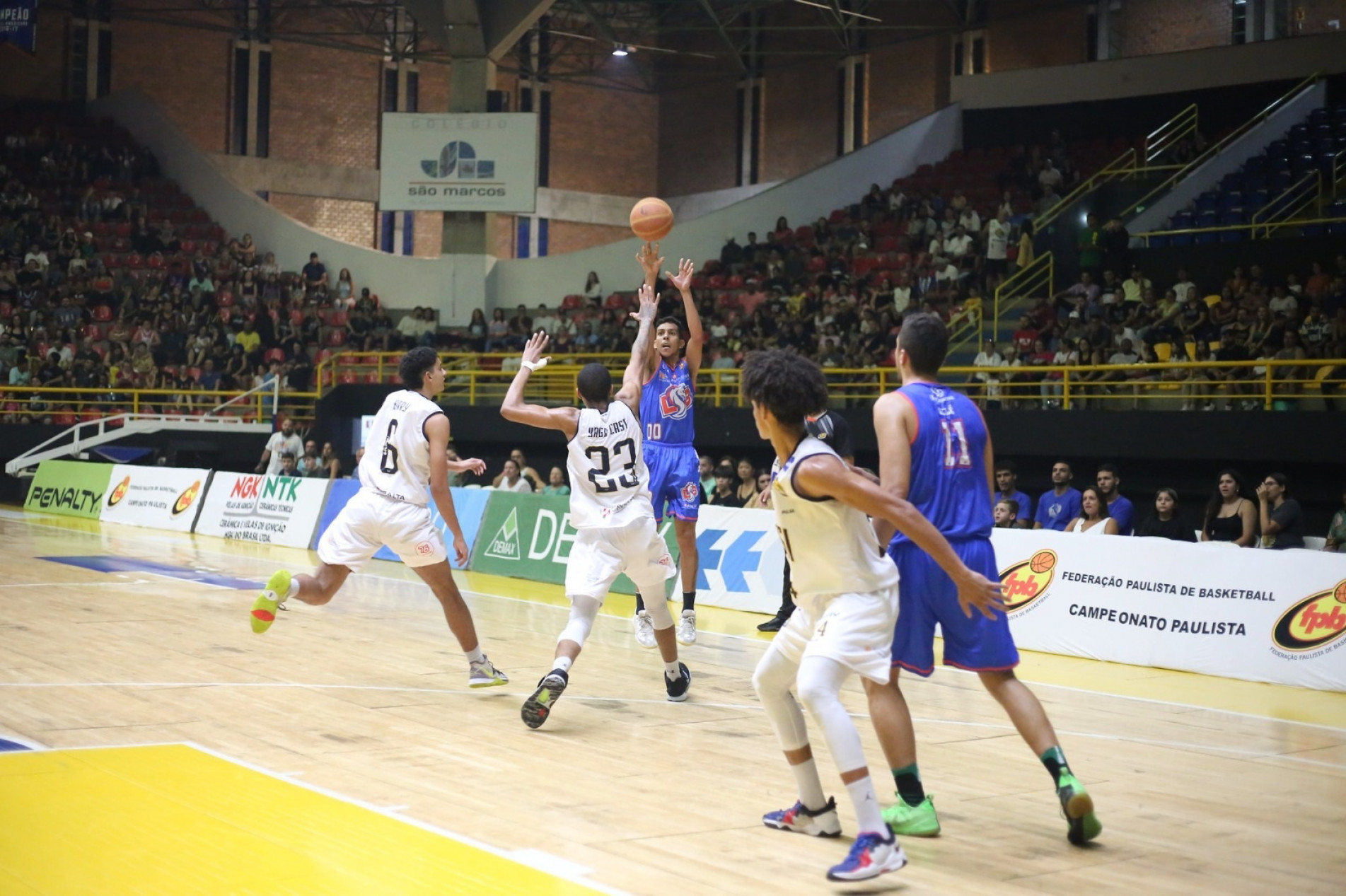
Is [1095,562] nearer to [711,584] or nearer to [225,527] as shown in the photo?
[711,584]

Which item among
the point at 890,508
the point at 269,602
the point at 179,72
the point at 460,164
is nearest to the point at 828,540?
the point at 890,508

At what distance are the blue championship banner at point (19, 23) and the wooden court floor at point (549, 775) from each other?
1625 cm

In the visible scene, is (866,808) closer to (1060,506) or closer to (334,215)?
(1060,506)

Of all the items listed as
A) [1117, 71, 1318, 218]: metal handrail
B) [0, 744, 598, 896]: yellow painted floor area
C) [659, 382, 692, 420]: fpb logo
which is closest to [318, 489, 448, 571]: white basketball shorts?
[0, 744, 598, 896]: yellow painted floor area

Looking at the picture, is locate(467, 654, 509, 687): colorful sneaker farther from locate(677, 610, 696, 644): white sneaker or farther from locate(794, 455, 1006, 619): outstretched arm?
locate(794, 455, 1006, 619): outstretched arm

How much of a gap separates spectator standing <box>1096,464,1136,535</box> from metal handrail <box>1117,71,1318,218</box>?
11.7 m

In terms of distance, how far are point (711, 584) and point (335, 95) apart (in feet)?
86.7

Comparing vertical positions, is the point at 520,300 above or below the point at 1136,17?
below

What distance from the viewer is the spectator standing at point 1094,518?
11.6 meters

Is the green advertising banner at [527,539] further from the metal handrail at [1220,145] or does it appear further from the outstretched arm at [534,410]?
the metal handrail at [1220,145]

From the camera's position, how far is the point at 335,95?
1389 inches

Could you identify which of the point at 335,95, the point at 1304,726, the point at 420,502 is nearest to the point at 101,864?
the point at 420,502

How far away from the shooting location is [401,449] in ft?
24.9

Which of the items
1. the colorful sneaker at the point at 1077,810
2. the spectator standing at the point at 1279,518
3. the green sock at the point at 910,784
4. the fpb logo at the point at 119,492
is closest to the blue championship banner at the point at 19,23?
the fpb logo at the point at 119,492
